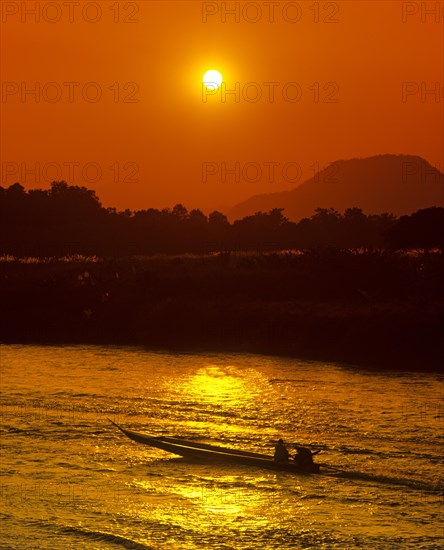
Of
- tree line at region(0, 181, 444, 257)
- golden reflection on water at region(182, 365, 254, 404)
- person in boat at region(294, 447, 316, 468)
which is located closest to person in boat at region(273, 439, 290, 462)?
person in boat at region(294, 447, 316, 468)

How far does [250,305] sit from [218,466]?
21888 millimetres

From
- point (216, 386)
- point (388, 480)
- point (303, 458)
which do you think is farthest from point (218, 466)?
point (216, 386)

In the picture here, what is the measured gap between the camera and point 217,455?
2172 centimetres

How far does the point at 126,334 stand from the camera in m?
44.2

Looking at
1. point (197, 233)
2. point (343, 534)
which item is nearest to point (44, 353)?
point (343, 534)

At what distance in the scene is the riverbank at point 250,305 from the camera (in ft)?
127

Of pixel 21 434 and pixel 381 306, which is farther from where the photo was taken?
pixel 381 306

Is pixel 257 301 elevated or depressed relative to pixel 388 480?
elevated

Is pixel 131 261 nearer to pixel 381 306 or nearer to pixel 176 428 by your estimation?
pixel 381 306

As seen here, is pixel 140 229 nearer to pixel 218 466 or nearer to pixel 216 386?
pixel 216 386

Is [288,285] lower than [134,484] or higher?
higher

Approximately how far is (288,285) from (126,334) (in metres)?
6.92

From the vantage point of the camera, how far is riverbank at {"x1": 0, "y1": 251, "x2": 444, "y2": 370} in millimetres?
38781

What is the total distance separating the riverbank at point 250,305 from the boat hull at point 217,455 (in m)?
15.2
